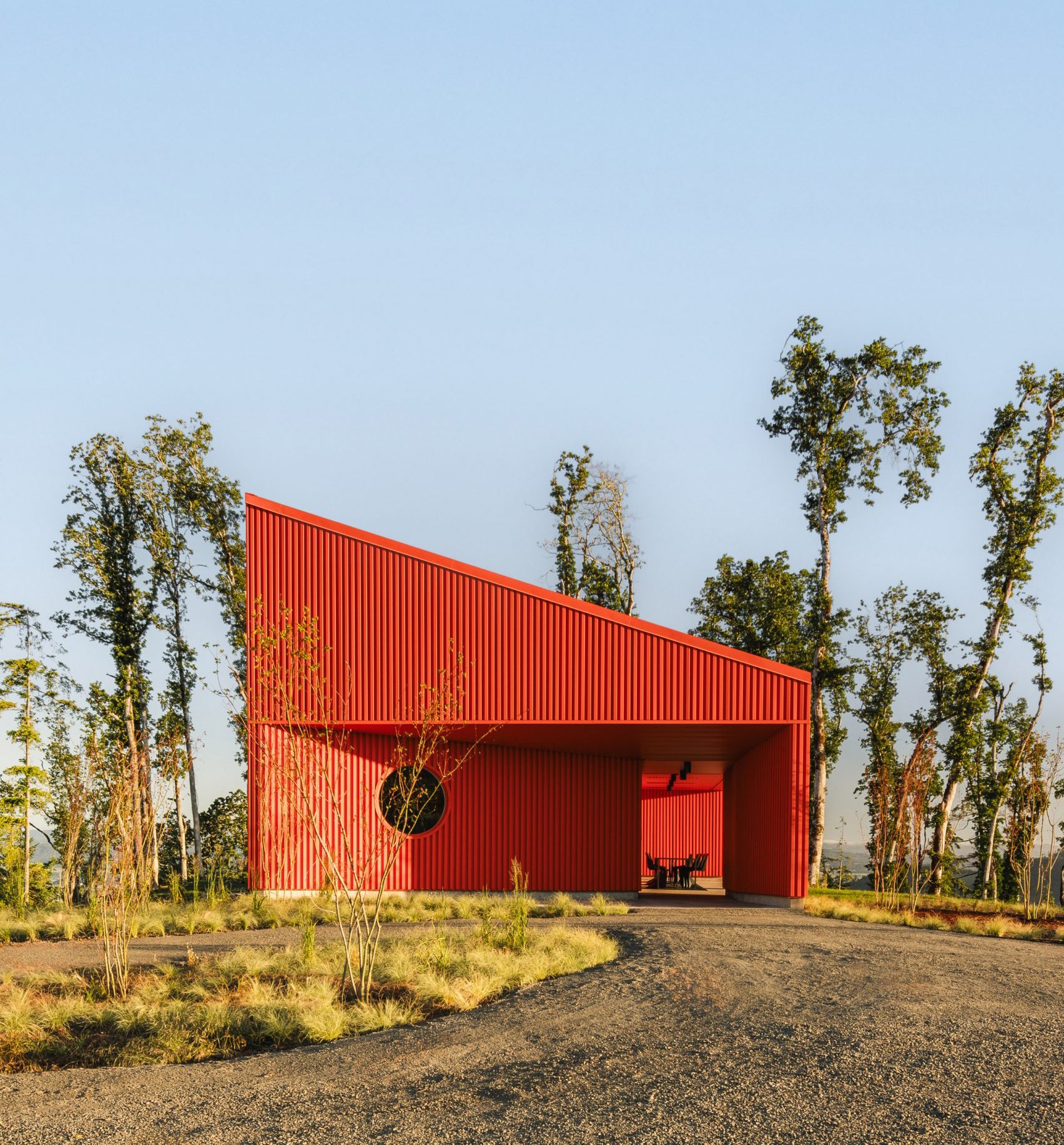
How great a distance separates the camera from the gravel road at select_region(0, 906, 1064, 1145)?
5547 millimetres

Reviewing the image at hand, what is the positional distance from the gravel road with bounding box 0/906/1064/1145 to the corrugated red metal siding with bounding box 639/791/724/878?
59.0ft

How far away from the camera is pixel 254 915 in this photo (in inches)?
585

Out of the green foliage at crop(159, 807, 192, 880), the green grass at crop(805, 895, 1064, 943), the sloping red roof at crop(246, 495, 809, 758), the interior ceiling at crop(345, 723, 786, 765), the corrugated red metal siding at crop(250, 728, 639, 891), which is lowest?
the green foliage at crop(159, 807, 192, 880)

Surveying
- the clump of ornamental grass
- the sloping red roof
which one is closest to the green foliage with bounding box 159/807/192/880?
the clump of ornamental grass

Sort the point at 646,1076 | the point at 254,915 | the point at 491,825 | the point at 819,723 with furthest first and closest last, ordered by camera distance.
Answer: the point at 819,723 → the point at 491,825 → the point at 254,915 → the point at 646,1076

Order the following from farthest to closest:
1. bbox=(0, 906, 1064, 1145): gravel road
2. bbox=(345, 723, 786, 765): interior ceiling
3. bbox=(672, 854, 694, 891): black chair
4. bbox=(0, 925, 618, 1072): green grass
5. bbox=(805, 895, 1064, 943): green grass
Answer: bbox=(672, 854, 694, 891): black chair < bbox=(345, 723, 786, 765): interior ceiling < bbox=(805, 895, 1064, 943): green grass < bbox=(0, 925, 618, 1072): green grass < bbox=(0, 906, 1064, 1145): gravel road

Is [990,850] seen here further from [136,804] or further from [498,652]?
[136,804]

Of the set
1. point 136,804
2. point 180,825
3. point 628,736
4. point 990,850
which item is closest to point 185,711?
point 180,825

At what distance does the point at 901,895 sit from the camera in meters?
19.6

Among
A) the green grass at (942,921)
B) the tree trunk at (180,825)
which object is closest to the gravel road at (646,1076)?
the green grass at (942,921)

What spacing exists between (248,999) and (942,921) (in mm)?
10734

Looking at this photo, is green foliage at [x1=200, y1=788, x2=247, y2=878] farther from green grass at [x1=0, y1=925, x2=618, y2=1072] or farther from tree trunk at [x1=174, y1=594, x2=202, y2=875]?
green grass at [x1=0, y1=925, x2=618, y2=1072]

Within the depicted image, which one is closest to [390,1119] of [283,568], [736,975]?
[736,975]

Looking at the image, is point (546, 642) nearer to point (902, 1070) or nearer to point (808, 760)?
point (808, 760)
